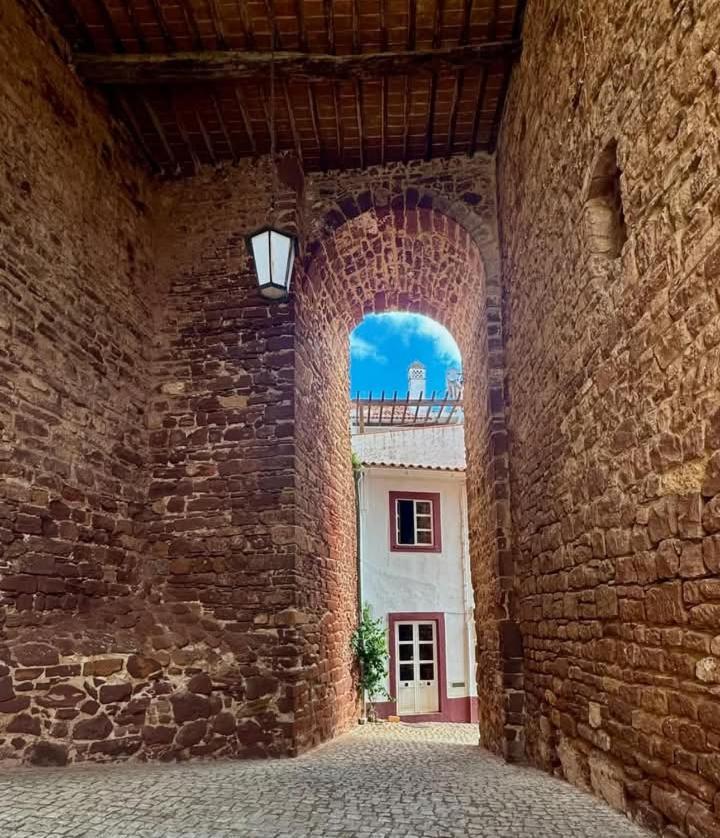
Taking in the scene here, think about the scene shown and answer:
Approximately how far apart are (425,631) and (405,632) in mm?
402

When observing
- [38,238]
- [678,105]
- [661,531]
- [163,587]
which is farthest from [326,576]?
[678,105]

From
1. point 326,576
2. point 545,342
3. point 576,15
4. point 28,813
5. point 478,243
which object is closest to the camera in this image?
point 28,813

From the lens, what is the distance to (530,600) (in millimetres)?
6016

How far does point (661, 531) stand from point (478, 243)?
4.81 meters

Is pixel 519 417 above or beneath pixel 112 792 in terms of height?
above

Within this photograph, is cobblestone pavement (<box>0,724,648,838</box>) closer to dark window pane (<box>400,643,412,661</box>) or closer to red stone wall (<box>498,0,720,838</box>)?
red stone wall (<box>498,0,720,838</box>)

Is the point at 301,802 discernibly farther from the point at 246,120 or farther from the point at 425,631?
the point at 425,631

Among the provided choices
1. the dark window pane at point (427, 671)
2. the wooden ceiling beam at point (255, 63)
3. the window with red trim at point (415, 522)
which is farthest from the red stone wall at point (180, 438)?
the window with red trim at point (415, 522)

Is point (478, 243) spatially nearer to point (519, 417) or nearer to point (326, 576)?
point (519, 417)

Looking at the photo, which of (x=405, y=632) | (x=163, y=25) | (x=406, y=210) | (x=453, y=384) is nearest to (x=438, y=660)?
(x=405, y=632)

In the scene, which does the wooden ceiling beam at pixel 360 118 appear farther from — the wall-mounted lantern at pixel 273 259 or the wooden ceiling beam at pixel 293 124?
the wall-mounted lantern at pixel 273 259

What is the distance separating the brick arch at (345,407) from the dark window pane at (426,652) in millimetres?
4671

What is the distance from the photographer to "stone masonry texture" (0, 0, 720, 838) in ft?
10.5

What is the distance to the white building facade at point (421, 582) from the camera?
1378 cm
